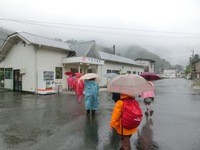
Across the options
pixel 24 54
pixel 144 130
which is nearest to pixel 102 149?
pixel 144 130

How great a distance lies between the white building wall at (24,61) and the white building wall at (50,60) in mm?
553

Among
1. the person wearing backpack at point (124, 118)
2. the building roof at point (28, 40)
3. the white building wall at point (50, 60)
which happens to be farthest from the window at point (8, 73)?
the person wearing backpack at point (124, 118)

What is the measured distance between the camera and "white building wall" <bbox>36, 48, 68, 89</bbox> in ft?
43.4

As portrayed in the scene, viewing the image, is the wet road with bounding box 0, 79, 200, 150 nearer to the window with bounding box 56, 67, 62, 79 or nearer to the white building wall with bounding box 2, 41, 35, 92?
the white building wall with bounding box 2, 41, 35, 92

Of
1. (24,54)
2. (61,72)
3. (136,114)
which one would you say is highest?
(24,54)

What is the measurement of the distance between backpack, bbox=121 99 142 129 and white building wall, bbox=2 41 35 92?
11975 mm

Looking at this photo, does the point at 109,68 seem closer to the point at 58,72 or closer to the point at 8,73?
the point at 58,72

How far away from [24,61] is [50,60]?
2.34 meters

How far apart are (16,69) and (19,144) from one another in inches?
512

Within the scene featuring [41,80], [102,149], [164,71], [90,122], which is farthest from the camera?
[164,71]

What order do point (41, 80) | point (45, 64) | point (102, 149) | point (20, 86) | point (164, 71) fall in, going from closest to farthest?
1. point (102, 149)
2. point (41, 80)
3. point (45, 64)
4. point (20, 86)
5. point (164, 71)

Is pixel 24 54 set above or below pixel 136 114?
above

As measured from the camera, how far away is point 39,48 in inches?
517

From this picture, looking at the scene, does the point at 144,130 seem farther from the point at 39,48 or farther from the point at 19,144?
the point at 39,48
